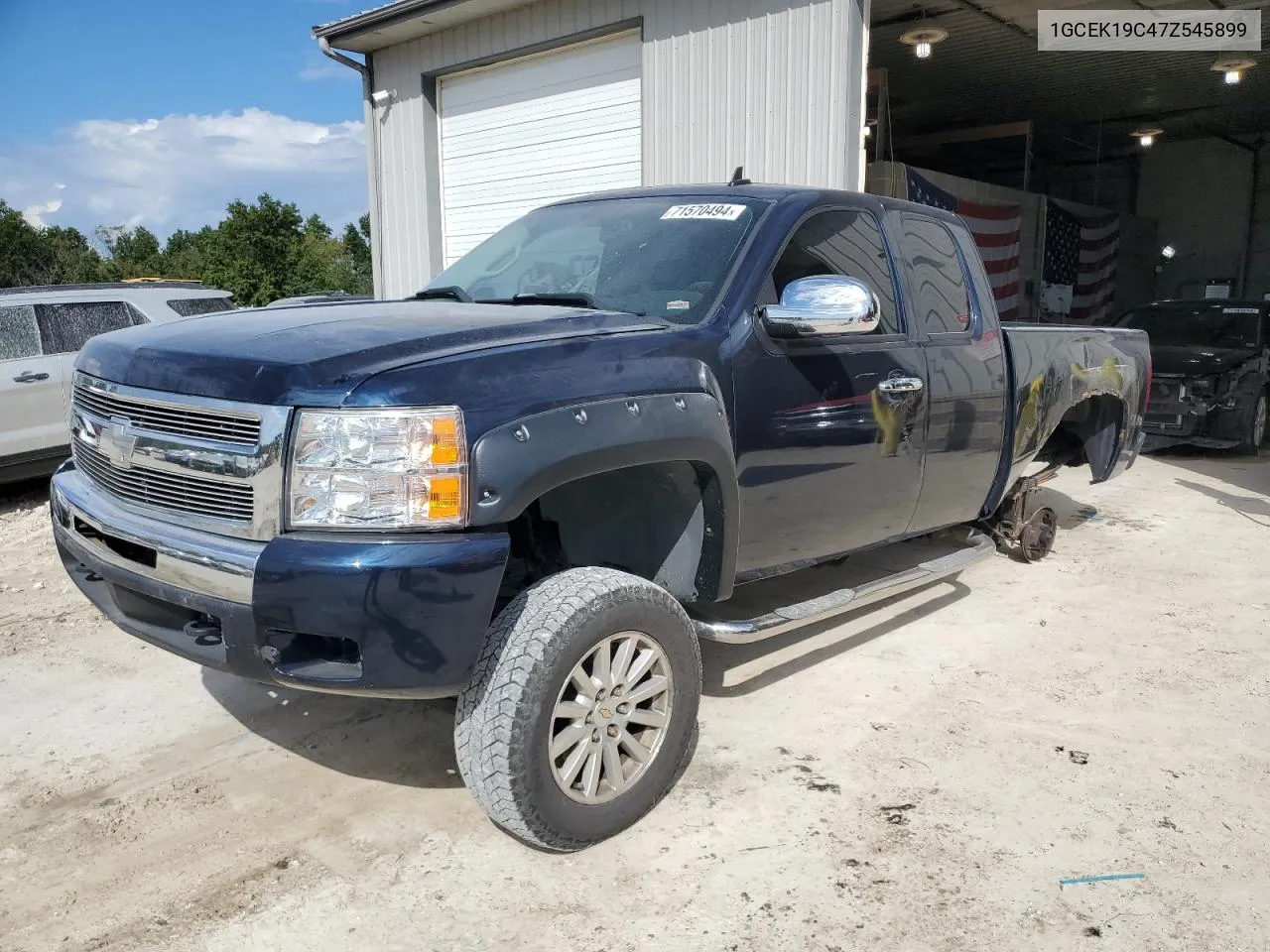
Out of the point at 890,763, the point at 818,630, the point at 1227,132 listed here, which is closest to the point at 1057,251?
the point at 1227,132

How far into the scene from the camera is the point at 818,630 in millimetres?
4805

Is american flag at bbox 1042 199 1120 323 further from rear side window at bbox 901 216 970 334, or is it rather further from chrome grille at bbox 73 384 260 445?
chrome grille at bbox 73 384 260 445

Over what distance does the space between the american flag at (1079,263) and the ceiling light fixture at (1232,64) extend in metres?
3.50

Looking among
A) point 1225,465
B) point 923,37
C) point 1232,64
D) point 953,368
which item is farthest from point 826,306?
point 1232,64

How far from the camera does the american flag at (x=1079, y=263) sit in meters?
16.5

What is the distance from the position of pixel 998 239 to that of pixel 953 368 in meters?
11.5

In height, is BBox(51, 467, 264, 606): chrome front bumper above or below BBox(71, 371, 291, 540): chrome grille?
below

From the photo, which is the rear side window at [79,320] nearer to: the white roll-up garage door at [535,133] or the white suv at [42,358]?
the white suv at [42,358]

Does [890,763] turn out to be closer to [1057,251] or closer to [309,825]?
[309,825]

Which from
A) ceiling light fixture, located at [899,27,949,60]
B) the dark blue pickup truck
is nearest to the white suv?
the dark blue pickup truck

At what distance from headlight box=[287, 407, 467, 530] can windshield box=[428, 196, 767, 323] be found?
113cm

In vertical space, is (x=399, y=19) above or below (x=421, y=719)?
above

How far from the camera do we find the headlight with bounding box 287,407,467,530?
2463 mm

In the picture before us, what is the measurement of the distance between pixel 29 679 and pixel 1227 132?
23.1 meters
